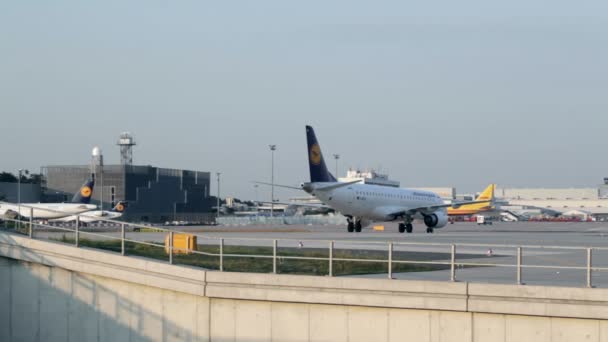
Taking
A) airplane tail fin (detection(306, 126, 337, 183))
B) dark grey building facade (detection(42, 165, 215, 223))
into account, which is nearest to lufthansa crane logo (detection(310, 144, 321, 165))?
airplane tail fin (detection(306, 126, 337, 183))

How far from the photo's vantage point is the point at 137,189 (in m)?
137

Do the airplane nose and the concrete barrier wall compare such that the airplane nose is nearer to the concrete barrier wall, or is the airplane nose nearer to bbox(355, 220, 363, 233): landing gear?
bbox(355, 220, 363, 233): landing gear

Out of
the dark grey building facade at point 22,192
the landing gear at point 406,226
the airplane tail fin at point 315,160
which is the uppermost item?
the airplane tail fin at point 315,160

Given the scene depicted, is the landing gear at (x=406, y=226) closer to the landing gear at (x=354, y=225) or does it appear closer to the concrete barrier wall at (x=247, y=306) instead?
the landing gear at (x=354, y=225)

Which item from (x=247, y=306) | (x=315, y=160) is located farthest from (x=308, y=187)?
(x=247, y=306)

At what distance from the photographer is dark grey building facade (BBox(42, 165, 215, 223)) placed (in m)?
135

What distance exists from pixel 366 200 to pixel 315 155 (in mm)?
5886

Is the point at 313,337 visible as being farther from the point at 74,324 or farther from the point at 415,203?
the point at 415,203

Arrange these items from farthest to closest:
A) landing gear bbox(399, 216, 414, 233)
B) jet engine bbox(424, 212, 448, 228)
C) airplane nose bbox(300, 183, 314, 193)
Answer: jet engine bbox(424, 212, 448, 228), landing gear bbox(399, 216, 414, 233), airplane nose bbox(300, 183, 314, 193)

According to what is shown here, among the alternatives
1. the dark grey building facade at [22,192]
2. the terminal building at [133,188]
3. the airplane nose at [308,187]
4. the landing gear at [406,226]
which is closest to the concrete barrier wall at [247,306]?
the airplane nose at [308,187]

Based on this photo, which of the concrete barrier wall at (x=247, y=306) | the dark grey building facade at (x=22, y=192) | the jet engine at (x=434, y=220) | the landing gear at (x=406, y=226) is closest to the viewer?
the concrete barrier wall at (x=247, y=306)

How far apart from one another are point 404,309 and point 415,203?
57.4 meters

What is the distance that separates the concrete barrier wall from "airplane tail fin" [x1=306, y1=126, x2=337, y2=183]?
41814mm

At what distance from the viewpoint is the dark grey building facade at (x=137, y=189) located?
134625mm
